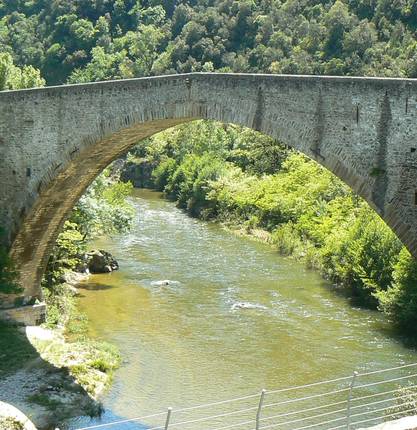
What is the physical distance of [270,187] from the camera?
3762 cm

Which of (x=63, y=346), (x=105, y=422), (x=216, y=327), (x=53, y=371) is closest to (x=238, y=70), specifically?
(x=216, y=327)

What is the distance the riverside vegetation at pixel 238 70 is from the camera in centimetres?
2339

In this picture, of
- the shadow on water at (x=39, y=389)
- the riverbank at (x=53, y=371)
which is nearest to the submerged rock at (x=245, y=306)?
the riverbank at (x=53, y=371)

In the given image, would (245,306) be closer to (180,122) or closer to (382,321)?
(382,321)

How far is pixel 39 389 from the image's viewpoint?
15.9 meters

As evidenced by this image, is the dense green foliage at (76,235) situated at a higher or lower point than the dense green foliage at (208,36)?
lower

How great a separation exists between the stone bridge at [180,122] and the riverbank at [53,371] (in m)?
2.02

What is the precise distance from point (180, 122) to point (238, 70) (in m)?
38.5

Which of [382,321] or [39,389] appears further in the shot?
[382,321]

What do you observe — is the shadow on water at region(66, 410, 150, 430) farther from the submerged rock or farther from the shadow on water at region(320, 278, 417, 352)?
the shadow on water at region(320, 278, 417, 352)

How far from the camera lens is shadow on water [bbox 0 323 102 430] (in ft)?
49.2

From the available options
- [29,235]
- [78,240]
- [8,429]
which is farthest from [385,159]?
[78,240]

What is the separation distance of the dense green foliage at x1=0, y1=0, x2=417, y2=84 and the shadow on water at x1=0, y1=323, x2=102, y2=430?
3021 centimetres

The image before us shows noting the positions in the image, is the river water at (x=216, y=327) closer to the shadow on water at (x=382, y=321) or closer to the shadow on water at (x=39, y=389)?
the shadow on water at (x=382, y=321)
